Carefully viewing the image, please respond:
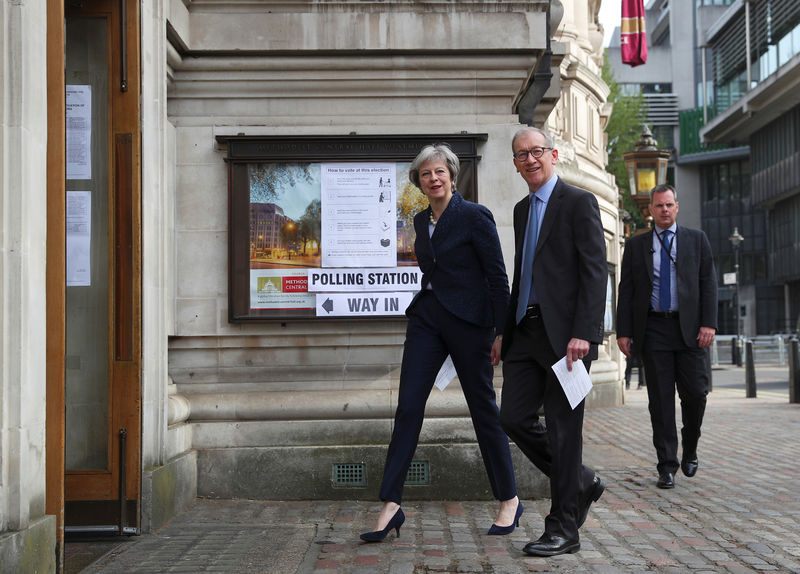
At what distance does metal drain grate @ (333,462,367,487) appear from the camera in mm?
6805

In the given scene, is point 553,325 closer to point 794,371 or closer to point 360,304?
point 360,304

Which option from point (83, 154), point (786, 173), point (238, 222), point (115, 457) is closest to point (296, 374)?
point (238, 222)

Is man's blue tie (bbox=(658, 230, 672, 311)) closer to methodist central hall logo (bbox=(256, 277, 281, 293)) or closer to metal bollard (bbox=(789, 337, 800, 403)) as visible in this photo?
methodist central hall logo (bbox=(256, 277, 281, 293))

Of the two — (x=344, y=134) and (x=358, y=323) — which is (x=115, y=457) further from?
(x=344, y=134)

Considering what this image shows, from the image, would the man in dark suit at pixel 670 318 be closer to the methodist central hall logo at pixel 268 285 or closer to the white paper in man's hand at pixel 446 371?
the white paper in man's hand at pixel 446 371

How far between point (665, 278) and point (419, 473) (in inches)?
96.7

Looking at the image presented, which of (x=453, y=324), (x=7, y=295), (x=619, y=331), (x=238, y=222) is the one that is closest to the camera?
(x=7, y=295)

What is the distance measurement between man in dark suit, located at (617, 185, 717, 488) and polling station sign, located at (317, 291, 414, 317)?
5.92 feet

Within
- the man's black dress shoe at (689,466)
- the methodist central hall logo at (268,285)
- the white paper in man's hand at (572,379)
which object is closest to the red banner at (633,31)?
the man's black dress shoe at (689,466)

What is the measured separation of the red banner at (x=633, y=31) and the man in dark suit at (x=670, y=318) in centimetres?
1122

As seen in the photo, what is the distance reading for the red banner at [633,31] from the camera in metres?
18.4

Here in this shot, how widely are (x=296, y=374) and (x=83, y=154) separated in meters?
2.08

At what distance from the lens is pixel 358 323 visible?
7105 mm

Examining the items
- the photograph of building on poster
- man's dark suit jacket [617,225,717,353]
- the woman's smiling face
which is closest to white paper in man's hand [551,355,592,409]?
the woman's smiling face
